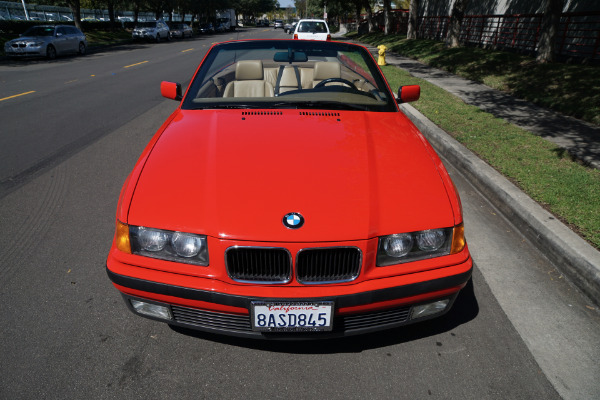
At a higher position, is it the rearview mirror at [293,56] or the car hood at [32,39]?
the rearview mirror at [293,56]

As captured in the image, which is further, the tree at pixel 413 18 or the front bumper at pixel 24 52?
the tree at pixel 413 18

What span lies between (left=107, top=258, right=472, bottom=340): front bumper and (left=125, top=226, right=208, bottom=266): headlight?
14 cm

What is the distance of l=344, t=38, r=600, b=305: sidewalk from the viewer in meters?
2.90

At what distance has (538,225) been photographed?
3.38 meters

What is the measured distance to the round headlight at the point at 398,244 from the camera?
1949 mm

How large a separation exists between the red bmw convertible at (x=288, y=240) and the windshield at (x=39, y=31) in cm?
2081

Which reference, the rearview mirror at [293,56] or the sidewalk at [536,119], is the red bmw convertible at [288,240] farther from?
the sidewalk at [536,119]

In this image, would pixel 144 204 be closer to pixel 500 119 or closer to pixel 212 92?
pixel 212 92

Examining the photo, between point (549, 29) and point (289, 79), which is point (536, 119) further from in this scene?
point (549, 29)

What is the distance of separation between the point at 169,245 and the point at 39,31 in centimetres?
2179

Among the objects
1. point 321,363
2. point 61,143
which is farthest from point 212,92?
point 61,143

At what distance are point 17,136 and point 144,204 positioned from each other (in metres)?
5.62

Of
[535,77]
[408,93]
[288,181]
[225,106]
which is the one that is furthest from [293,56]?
[535,77]

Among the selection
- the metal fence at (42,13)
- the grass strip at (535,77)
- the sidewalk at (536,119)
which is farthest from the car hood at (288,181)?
the metal fence at (42,13)
